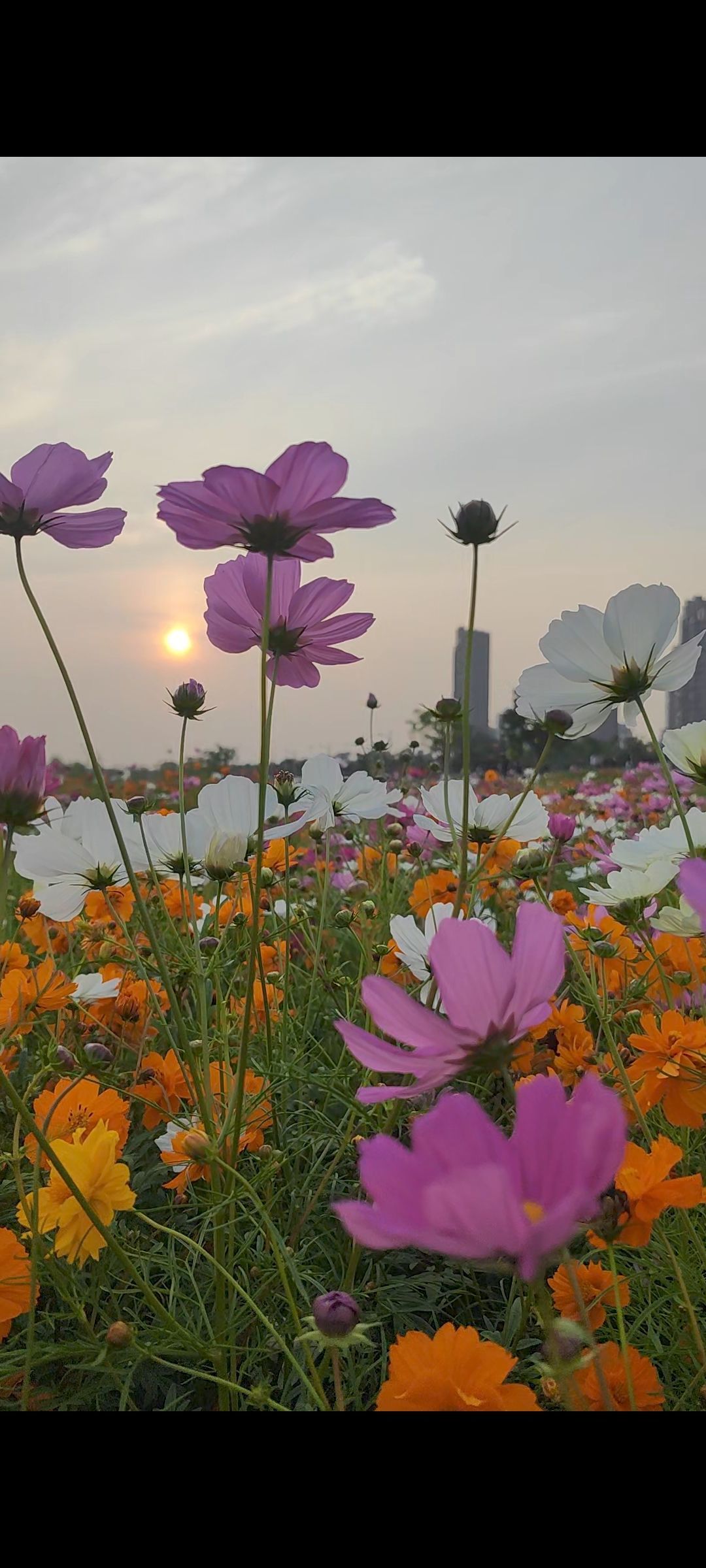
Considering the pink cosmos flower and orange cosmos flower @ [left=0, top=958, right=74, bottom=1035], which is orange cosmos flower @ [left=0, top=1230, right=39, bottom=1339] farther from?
the pink cosmos flower

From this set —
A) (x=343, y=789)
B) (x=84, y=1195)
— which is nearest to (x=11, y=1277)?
(x=84, y=1195)

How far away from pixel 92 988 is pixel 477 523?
0.47 meters

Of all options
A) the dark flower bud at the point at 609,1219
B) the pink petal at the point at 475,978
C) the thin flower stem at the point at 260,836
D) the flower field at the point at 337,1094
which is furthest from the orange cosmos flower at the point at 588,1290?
the pink petal at the point at 475,978

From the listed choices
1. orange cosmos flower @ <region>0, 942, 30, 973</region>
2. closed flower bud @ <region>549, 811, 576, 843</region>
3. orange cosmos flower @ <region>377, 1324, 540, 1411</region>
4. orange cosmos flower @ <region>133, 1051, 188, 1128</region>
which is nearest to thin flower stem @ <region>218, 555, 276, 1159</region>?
orange cosmos flower @ <region>377, 1324, 540, 1411</region>

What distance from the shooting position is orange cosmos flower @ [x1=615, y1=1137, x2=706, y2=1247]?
1.31 ft

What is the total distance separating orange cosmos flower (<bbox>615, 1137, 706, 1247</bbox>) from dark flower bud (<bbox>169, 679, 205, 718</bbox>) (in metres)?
0.35

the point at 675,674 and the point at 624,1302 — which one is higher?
the point at 675,674

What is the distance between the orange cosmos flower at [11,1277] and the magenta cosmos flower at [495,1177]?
37 cm

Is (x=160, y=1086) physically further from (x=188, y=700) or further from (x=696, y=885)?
(x=696, y=885)

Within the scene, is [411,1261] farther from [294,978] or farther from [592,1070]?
[294,978]

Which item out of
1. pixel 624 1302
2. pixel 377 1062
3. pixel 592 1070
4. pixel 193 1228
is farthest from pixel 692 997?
pixel 377 1062

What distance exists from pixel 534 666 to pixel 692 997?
0.35m
